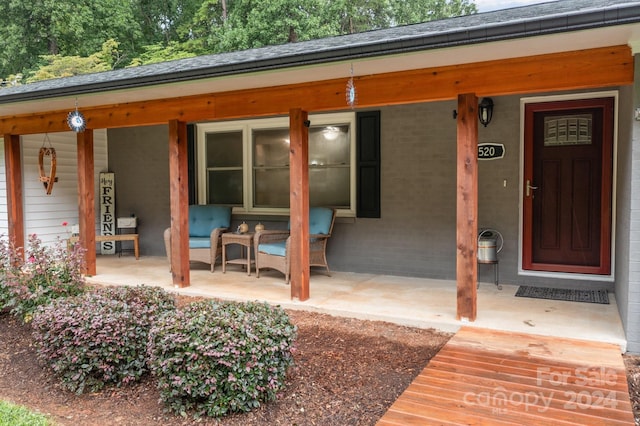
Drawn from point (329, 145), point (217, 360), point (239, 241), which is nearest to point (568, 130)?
point (329, 145)

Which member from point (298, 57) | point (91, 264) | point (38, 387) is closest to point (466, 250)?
point (298, 57)

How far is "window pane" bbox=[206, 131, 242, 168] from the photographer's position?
7523 mm

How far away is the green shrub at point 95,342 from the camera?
3061 mm

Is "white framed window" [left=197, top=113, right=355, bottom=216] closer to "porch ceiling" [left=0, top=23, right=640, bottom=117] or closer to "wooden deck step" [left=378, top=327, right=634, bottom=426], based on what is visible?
"porch ceiling" [left=0, top=23, right=640, bottom=117]

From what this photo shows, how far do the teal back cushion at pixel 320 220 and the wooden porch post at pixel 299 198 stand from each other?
1.25 m

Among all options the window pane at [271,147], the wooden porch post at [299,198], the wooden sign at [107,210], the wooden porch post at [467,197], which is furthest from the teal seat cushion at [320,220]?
the wooden sign at [107,210]

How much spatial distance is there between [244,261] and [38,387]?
11.5 feet

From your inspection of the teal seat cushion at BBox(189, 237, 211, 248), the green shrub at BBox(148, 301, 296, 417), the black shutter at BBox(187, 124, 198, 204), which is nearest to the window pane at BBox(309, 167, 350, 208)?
the teal seat cushion at BBox(189, 237, 211, 248)

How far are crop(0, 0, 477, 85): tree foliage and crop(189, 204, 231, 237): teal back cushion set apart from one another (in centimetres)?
891

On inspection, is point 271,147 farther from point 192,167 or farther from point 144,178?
point 144,178

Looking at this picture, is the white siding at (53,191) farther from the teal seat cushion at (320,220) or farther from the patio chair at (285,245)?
the teal seat cushion at (320,220)

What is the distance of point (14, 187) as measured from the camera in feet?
23.5

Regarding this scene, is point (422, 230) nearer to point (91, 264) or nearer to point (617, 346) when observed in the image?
point (617, 346)

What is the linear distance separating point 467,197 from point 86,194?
4886mm
